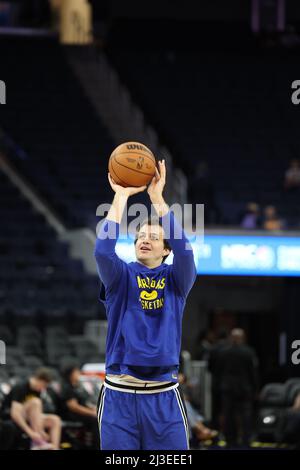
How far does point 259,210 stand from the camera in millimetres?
18672

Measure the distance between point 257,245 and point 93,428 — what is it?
4803 millimetres

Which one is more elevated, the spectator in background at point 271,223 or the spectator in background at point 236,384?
the spectator in background at point 271,223

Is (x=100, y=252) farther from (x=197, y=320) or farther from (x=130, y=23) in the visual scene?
(x=130, y=23)

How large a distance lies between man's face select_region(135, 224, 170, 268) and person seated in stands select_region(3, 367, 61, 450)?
515 centimetres

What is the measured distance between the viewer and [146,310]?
5.55 m

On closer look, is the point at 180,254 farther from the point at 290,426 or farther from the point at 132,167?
the point at 290,426

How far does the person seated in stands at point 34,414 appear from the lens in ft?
34.4

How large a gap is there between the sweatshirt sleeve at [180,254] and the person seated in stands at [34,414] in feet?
17.1

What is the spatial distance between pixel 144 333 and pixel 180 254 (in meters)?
0.43

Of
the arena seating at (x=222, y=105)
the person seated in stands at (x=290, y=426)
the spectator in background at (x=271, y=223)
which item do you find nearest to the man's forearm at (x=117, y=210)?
the person seated in stands at (x=290, y=426)

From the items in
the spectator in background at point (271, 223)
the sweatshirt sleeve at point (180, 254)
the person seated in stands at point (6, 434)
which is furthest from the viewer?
the spectator in background at point (271, 223)

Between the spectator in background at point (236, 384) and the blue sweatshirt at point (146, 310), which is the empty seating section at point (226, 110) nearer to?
Answer: the spectator in background at point (236, 384)

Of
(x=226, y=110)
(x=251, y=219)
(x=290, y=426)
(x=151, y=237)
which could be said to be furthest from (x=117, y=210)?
(x=226, y=110)

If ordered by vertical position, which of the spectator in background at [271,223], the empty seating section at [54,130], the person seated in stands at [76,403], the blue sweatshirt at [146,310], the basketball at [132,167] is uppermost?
the empty seating section at [54,130]
